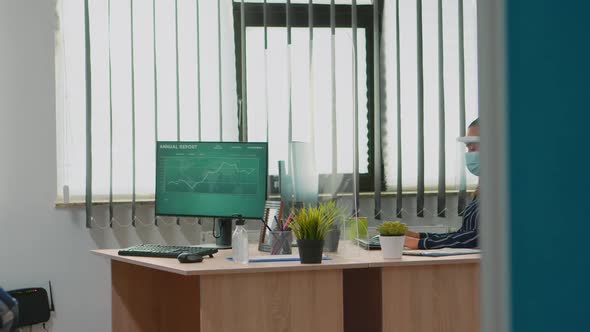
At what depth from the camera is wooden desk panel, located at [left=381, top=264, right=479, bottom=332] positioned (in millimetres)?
2761

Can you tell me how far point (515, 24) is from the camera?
49 cm

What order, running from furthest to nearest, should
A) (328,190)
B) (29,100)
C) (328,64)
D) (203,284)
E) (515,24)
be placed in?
(328,64) → (29,100) → (328,190) → (203,284) → (515,24)

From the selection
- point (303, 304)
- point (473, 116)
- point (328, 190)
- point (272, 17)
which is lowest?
point (303, 304)

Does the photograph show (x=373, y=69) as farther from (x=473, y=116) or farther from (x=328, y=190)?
(x=328, y=190)

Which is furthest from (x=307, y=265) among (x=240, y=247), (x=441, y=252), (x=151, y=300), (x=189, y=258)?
(x=151, y=300)

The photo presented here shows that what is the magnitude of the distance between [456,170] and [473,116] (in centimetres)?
33

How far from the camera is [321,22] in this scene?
4.30m

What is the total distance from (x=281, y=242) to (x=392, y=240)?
451 millimetres

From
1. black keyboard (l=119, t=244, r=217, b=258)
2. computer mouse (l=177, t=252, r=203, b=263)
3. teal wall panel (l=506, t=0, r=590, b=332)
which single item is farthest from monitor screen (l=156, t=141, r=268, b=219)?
teal wall panel (l=506, t=0, r=590, b=332)

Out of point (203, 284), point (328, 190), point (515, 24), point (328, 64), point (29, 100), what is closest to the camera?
point (515, 24)

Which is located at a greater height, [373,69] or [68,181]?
[373,69]

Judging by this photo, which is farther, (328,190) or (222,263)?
(328,190)

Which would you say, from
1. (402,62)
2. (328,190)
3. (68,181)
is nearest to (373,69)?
(402,62)

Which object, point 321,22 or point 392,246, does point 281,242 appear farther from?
point 321,22
